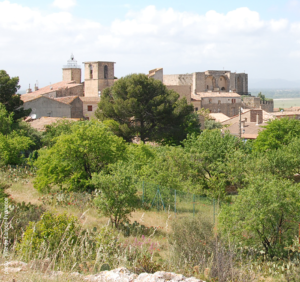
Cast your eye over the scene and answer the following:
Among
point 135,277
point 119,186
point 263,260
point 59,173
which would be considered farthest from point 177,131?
point 135,277

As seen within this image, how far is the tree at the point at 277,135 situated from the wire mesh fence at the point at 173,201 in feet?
38.4

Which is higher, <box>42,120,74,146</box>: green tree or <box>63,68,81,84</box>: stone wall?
<box>63,68,81,84</box>: stone wall

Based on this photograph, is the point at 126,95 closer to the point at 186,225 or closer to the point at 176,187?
the point at 176,187

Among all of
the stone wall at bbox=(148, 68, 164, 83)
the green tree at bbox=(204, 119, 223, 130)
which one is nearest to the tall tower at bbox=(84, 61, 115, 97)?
the stone wall at bbox=(148, 68, 164, 83)

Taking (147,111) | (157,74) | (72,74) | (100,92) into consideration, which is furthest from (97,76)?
(147,111)

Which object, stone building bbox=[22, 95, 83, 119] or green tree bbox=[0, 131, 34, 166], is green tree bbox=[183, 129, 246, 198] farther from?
stone building bbox=[22, 95, 83, 119]

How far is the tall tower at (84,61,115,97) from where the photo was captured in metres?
56.7

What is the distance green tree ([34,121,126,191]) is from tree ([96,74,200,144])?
15545 mm

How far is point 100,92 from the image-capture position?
181 ft

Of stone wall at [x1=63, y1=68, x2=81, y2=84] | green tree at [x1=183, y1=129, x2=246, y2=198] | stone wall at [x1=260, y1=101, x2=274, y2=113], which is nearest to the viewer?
green tree at [x1=183, y1=129, x2=246, y2=198]

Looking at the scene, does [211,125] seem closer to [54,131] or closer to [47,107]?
[47,107]

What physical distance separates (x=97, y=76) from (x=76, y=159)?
41.0 m

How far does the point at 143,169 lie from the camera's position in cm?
2016

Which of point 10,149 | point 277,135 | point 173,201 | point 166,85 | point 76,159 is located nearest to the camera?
point 173,201
